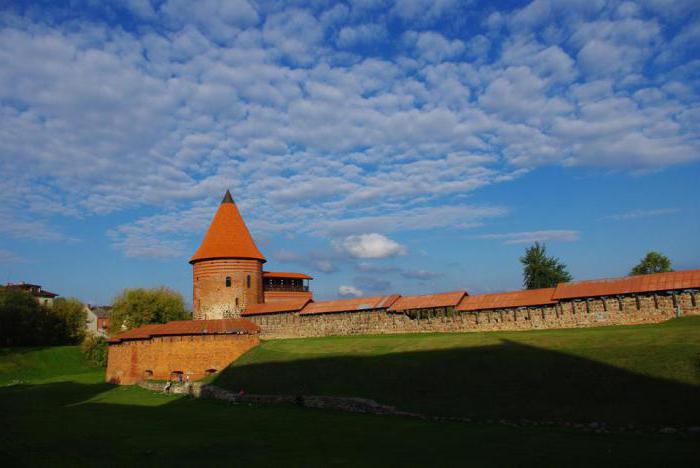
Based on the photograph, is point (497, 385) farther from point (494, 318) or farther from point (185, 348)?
point (185, 348)

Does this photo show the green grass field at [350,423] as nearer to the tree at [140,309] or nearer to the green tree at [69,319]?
the tree at [140,309]

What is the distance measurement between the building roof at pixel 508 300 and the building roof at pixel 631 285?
21.1 inches

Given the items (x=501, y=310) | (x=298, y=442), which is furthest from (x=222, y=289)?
(x=298, y=442)

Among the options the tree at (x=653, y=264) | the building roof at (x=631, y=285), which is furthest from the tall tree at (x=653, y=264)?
the building roof at (x=631, y=285)

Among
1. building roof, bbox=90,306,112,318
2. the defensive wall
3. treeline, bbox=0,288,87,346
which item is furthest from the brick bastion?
building roof, bbox=90,306,112,318

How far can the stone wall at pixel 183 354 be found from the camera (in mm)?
29359

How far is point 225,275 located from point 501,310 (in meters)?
19.8

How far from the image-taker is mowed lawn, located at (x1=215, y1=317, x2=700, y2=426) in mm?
14375

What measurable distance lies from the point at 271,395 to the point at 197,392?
574 cm

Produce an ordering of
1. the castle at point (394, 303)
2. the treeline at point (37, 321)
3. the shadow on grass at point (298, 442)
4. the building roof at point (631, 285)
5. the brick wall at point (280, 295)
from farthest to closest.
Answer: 1. the treeline at point (37, 321)
2. the brick wall at point (280, 295)
3. the castle at point (394, 303)
4. the building roof at point (631, 285)
5. the shadow on grass at point (298, 442)

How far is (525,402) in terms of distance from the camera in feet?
51.9

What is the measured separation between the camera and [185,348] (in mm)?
29891

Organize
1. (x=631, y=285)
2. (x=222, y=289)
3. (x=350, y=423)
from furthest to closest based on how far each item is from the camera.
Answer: (x=222, y=289), (x=631, y=285), (x=350, y=423)

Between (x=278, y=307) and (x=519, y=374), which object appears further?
(x=278, y=307)
